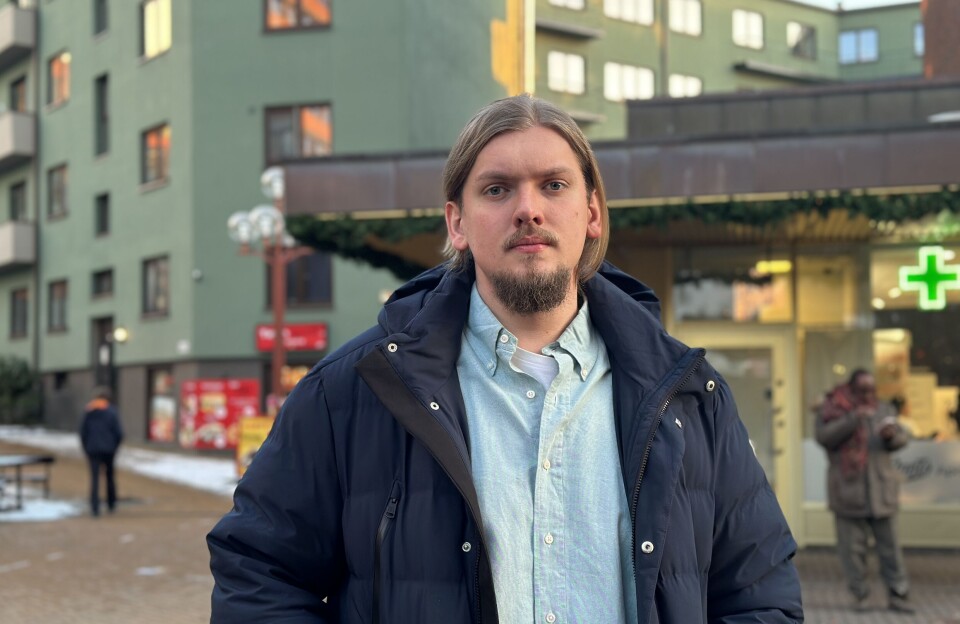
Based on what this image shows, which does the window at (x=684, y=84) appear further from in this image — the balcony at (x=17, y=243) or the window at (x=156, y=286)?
the balcony at (x=17, y=243)

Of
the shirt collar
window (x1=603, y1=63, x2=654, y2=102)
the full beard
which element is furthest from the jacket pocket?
window (x1=603, y1=63, x2=654, y2=102)

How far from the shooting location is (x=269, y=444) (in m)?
2.38

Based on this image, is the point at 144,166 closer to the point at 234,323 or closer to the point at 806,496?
the point at 234,323

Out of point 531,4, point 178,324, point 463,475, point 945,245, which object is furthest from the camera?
point 178,324

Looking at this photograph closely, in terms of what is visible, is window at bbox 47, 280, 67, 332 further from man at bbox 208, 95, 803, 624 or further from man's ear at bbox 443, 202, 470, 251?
man at bbox 208, 95, 803, 624

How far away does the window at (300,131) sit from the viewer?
26578 mm

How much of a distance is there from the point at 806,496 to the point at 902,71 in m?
43.4

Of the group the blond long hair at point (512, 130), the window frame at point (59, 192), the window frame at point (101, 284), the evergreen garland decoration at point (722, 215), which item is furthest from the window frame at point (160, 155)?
the blond long hair at point (512, 130)

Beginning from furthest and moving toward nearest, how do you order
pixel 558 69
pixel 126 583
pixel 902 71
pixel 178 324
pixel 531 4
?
1. pixel 902 71
2. pixel 558 69
3. pixel 178 324
4. pixel 531 4
5. pixel 126 583

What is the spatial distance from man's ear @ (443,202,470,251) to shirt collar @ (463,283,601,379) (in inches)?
4.8

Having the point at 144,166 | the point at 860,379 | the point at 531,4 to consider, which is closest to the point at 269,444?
the point at 860,379

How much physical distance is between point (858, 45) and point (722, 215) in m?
45.8

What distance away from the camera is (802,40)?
49562mm

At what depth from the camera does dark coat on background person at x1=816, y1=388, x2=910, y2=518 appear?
911 cm
